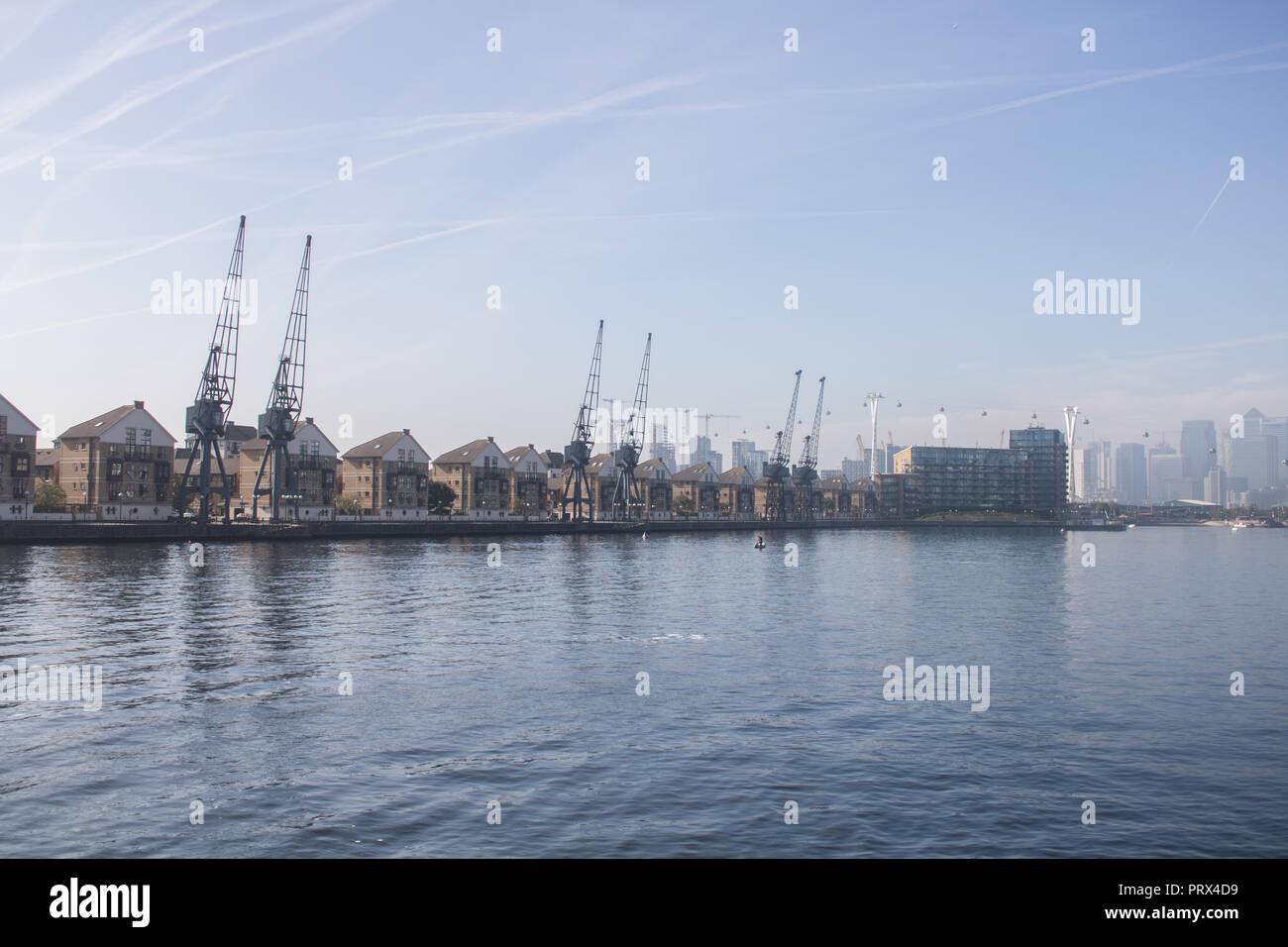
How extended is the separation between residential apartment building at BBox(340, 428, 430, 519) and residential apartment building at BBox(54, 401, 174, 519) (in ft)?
143

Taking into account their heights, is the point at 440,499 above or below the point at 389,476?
below

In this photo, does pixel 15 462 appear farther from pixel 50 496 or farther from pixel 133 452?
pixel 133 452

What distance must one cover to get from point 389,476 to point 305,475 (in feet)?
53.9

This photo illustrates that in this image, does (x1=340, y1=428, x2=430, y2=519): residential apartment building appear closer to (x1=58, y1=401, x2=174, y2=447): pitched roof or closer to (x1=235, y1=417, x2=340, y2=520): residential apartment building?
(x1=235, y1=417, x2=340, y2=520): residential apartment building

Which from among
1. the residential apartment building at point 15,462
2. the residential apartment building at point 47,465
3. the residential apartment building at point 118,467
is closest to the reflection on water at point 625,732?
the residential apartment building at point 15,462

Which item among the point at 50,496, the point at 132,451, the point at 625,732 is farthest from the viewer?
the point at 132,451

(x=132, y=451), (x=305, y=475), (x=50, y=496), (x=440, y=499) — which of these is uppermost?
(x=132, y=451)

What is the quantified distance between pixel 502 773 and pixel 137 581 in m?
55.7

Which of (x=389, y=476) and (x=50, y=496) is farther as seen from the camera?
(x=389, y=476)

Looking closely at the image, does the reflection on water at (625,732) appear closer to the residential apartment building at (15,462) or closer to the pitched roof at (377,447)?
the residential apartment building at (15,462)

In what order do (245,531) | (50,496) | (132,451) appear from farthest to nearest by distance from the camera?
(132,451), (50,496), (245,531)

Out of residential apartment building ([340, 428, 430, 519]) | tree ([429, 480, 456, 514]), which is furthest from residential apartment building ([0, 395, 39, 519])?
tree ([429, 480, 456, 514])

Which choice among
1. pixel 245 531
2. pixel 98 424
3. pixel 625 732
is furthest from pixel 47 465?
pixel 625 732

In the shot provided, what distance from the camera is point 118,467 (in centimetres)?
13362
